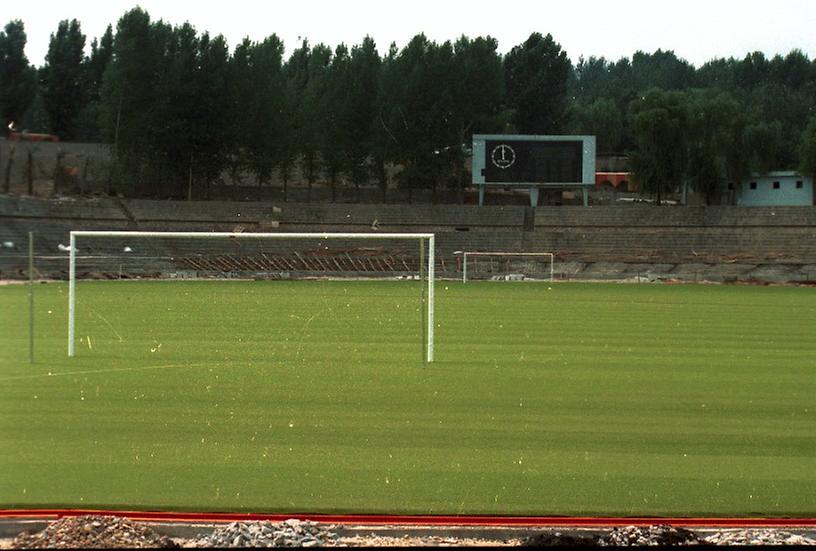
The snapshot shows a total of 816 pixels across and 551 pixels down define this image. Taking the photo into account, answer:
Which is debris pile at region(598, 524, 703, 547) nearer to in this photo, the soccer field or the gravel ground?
the gravel ground

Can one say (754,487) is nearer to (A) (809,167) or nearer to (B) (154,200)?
(B) (154,200)

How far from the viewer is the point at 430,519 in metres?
6.51

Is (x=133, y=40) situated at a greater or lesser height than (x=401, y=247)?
greater

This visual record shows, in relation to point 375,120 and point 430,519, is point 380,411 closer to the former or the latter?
point 430,519

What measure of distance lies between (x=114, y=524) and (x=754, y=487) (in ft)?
14.2

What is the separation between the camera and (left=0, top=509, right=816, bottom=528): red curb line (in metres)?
6.43

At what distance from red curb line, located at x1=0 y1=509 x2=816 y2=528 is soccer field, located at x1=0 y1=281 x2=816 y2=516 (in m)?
0.25

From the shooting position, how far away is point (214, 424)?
997 centimetres

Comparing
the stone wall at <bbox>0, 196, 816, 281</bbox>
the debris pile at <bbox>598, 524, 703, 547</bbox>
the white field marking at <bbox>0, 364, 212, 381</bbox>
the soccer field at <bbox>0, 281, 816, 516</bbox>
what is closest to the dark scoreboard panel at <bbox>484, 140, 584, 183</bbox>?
the stone wall at <bbox>0, 196, 816, 281</bbox>

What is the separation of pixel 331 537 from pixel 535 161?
5045 centimetres

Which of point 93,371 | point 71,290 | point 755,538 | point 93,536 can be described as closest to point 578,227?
point 71,290

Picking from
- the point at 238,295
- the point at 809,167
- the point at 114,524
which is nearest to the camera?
the point at 114,524

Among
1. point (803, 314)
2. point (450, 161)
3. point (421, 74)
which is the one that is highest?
point (421, 74)

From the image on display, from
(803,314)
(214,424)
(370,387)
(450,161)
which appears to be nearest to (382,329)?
(370,387)
